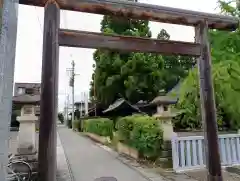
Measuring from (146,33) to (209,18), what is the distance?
17.4 metres

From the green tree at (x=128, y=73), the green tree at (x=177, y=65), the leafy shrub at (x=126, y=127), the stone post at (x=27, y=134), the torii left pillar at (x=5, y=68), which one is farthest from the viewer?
the green tree at (x=177, y=65)

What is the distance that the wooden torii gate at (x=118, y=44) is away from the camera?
3.35m

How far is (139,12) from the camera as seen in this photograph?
4.03m

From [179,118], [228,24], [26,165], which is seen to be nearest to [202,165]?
[179,118]

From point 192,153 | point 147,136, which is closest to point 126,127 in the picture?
point 147,136

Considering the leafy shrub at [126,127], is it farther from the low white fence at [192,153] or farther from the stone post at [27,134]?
the stone post at [27,134]

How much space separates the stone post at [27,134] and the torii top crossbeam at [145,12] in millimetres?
5107

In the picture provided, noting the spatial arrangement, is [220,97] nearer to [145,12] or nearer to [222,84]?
[222,84]

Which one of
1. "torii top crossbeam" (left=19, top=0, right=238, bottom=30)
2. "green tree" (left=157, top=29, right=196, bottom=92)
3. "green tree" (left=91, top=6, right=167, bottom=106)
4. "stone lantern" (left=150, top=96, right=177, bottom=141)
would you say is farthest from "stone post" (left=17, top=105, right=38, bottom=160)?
"green tree" (left=157, top=29, right=196, bottom=92)

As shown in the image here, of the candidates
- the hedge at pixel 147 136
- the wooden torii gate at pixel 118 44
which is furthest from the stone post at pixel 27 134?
the wooden torii gate at pixel 118 44

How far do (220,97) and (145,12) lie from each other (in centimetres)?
577

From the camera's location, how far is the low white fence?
289 inches

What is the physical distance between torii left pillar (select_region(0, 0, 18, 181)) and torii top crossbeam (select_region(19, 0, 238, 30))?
6.42 feet

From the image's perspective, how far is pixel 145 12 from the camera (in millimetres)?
4047
